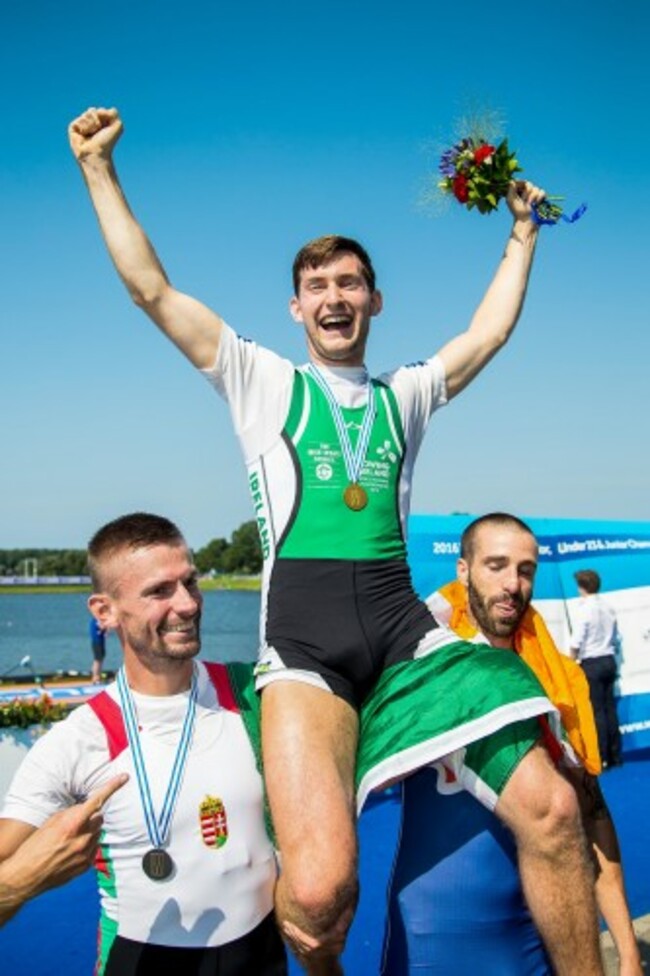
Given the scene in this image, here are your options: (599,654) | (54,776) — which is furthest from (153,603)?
(599,654)

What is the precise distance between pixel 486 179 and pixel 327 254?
83 centimetres

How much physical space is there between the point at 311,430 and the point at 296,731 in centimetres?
96

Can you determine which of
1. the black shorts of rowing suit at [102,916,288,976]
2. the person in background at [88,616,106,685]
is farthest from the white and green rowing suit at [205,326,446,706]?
the person in background at [88,616,106,685]

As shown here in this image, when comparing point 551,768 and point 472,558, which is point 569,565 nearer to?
point 472,558

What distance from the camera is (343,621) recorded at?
275cm

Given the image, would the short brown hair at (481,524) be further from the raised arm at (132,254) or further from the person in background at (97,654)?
the person in background at (97,654)

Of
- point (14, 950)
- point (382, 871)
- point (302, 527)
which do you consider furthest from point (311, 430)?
point (382, 871)

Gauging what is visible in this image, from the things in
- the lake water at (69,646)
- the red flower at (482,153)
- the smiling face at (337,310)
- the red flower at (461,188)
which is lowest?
the lake water at (69,646)

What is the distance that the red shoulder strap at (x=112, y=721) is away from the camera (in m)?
2.67

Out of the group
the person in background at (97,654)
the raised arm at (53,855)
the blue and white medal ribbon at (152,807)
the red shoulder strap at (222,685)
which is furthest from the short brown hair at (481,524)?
the person in background at (97,654)

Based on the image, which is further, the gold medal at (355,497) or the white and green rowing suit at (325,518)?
the gold medal at (355,497)

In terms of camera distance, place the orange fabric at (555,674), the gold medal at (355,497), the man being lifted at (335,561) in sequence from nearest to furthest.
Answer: the man being lifted at (335,561) < the gold medal at (355,497) < the orange fabric at (555,674)

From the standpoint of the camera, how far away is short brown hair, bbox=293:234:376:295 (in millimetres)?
3191

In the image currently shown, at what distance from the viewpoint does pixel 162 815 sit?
8.50 feet
